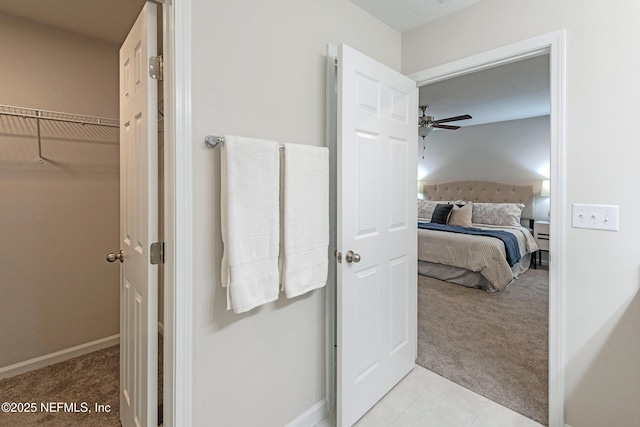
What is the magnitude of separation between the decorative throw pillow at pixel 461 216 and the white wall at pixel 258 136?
409cm

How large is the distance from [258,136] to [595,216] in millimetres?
1673

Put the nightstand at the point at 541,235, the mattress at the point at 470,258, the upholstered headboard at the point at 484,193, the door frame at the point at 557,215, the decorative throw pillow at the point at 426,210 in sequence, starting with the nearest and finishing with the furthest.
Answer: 1. the door frame at the point at 557,215
2. the mattress at the point at 470,258
3. the nightstand at the point at 541,235
4. the upholstered headboard at the point at 484,193
5. the decorative throw pillow at the point at 426,210

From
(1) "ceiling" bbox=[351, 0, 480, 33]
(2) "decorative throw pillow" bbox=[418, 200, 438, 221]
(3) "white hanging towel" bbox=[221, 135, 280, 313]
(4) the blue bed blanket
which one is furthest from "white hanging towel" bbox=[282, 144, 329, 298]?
(2) "decorative throw pillow" bbox=[418, 200, 438, 221]

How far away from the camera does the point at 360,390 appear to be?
1.71 meters

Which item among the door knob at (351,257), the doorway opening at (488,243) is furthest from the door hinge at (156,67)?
the doorway opening at (488,243)

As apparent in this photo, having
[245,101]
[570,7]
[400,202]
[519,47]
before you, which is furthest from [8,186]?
[570,7]

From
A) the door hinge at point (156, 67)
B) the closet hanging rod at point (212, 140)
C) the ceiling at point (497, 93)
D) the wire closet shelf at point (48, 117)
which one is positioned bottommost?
the closet hanging rod at point (212, 140)

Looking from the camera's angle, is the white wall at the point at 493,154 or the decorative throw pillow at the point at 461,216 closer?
the decorative throw pillow at the point at 461,216

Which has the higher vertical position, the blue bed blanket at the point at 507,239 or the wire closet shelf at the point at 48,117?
the wire closet shelf at the point at 48,117

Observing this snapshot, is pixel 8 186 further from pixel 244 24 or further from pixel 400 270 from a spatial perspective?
Answer: pixel 400 270

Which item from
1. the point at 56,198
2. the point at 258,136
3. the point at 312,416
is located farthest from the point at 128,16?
the point at 312,416

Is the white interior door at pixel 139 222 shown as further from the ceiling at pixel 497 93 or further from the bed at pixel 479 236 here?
the bed at pixel 479 236

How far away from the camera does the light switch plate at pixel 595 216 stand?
146 centimetres

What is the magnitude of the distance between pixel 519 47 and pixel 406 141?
0.77m
